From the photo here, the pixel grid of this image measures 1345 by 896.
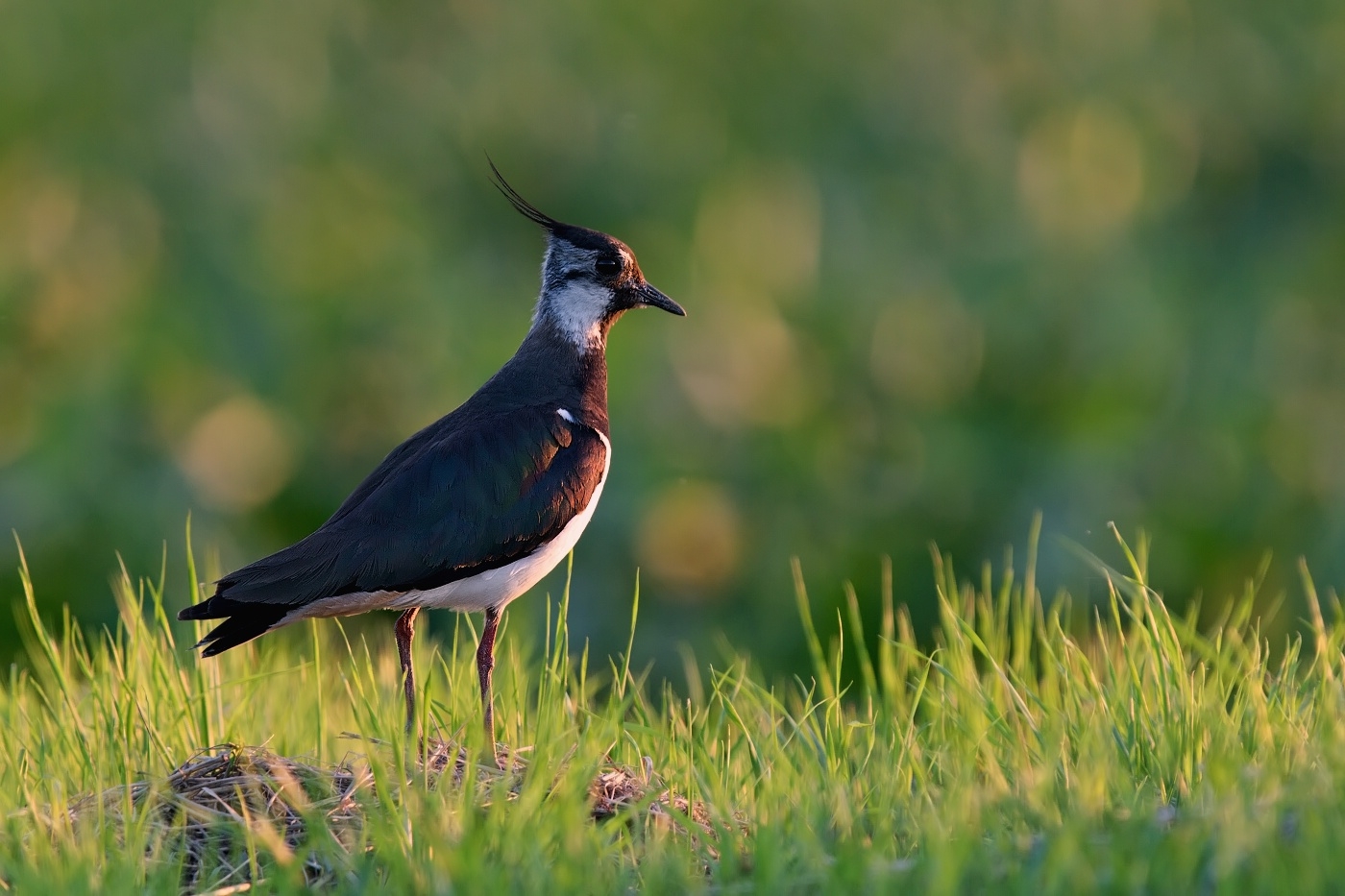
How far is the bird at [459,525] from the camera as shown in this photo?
17.4 feet

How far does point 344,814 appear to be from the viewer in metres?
4.43

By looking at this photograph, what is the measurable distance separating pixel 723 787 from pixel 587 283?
8.00 ft

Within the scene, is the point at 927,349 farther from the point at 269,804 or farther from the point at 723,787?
the point at 269,804

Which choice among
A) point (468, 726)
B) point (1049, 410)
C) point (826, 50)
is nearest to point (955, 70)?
point (826, 50)

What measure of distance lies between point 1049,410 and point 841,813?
6667 millimetres

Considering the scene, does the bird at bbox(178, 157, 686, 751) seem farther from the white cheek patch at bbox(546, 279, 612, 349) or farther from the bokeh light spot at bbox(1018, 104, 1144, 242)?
the bokeh light spot at bbox(1018, 104, 1144, 242)

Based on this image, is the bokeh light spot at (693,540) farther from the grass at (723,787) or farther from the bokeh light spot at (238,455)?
the grass at (723,787)

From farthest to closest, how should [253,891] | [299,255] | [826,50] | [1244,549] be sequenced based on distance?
[826,50], [299,255], [1244,549], [253,891]

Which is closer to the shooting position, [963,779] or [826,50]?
[963,779]

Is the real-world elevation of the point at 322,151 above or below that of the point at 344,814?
above

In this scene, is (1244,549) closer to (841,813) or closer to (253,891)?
(841,813)

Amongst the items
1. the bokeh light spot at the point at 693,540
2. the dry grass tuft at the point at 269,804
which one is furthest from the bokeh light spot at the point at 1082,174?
the dry grass tuft at the point at 269,804

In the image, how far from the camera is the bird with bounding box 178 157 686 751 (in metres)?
5.31

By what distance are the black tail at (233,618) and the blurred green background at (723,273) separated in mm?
4084
